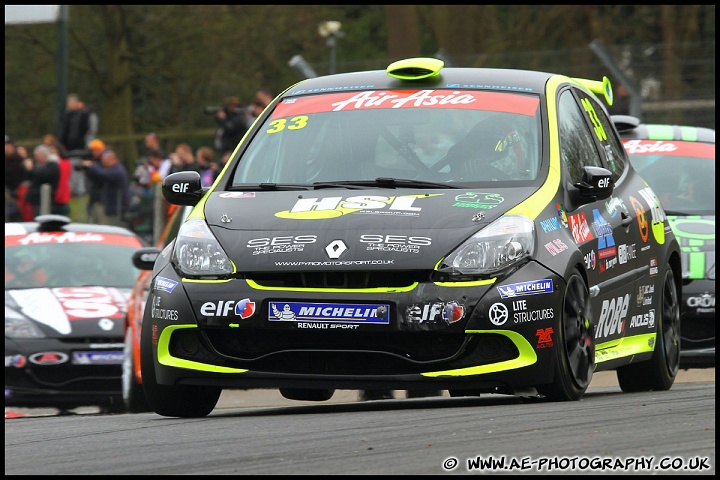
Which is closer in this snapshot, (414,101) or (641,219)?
(414,101)

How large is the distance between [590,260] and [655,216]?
5.06 feet

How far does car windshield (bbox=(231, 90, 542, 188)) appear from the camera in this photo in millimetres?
7926

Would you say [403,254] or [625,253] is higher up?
[403,254]

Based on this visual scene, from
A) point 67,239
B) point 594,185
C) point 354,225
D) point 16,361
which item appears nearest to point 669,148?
point 594,185

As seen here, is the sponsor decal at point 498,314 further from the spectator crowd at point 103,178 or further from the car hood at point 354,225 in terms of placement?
the spectator crowd at point 103,178

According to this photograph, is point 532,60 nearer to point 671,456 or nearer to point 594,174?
point 594,174

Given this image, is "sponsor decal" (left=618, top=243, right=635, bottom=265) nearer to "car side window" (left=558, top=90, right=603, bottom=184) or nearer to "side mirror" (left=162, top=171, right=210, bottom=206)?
"car side window" (left=558, top=90, right=603, bottom=184)

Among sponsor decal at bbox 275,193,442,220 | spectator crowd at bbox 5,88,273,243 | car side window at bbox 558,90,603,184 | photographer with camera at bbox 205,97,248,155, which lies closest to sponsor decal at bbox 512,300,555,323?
sponsor decal at bbox 275,193,442,220

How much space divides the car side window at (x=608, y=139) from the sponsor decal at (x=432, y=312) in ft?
7.44

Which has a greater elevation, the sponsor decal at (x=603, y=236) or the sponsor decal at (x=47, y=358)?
the sponsor decal at (x=603, y=236)

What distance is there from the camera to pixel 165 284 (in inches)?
296

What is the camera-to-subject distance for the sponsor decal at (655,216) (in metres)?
9.14

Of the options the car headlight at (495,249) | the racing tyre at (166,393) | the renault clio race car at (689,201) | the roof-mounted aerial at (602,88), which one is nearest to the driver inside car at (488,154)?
the car headlight at (495,249)

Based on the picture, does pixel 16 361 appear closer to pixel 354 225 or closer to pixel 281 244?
pixel 281 244
